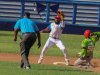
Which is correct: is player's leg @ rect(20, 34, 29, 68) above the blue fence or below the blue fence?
above

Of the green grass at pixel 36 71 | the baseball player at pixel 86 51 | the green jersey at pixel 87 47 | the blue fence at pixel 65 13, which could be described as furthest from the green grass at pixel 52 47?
the green grass at pixel 36 71

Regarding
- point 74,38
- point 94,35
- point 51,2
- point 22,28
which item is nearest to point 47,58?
point 94,35

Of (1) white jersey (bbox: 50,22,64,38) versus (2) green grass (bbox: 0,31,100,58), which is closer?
(1) white jersey (bbox: 50,22,64,38)

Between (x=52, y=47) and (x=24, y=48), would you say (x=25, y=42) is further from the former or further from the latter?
(x=52, y=47)

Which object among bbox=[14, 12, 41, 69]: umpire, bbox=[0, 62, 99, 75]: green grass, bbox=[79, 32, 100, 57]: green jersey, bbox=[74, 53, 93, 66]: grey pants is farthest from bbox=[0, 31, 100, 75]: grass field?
bbox=[74, 53, 93, 66]: grey pants

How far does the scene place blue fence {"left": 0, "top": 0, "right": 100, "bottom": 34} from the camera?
3231cm

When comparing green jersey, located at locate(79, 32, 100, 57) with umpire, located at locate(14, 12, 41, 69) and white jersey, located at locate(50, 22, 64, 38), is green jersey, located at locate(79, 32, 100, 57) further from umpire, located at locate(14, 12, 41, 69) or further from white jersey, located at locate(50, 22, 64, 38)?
umpire, located at locate(14, 12, 41, 69)

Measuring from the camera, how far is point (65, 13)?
33.6 meters

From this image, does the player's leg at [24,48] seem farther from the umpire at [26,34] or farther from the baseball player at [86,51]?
the baseball player at [86,51]

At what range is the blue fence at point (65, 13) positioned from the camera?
106 feet

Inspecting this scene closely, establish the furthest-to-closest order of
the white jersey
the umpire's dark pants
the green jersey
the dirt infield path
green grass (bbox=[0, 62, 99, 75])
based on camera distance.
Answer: the dirt infield path → the white jersey → the green jersey → the umpire's dark pants → green grass (bbox=[0, 62, 99, 75])

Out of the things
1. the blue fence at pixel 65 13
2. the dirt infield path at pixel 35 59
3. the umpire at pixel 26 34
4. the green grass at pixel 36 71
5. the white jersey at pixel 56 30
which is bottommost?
the blue fence at pixel 65 13

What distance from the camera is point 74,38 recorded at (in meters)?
29.0

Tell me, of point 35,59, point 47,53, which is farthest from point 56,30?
point 47,53
